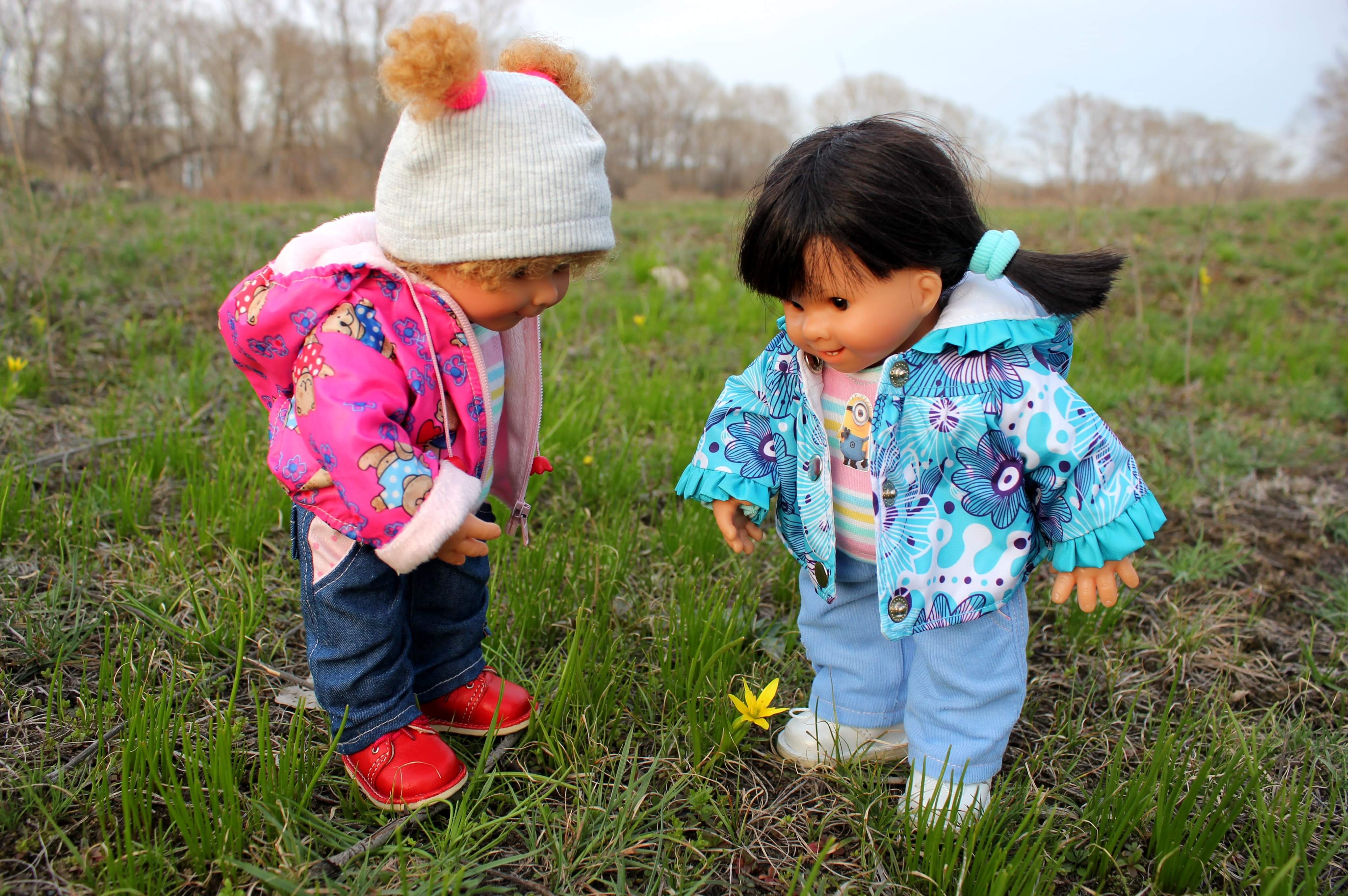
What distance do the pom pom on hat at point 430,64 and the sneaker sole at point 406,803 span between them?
122 cm

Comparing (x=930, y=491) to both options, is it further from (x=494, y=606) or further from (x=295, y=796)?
(x=295, y=796)

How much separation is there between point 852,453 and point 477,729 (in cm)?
102

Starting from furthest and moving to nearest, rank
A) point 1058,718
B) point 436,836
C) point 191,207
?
point 191,207 → point 1058,718 → point 436,836

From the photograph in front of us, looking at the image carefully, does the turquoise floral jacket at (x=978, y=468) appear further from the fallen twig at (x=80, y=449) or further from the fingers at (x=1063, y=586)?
the fallen twig at (x=80, y=449)

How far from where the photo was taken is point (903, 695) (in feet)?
6.12

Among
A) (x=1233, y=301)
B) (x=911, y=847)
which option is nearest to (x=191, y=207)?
(x=911, y=847)

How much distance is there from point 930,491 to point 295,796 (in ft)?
4.23

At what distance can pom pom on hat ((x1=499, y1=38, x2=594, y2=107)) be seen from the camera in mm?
1552

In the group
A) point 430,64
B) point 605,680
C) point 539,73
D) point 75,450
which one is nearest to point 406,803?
point 605,680

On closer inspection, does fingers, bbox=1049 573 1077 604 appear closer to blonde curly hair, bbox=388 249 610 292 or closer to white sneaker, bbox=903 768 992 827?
white sneaker, bbox=903 768 992 827

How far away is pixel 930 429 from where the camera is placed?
1446 millimetres

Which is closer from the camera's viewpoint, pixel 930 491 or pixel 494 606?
pixel 930 491

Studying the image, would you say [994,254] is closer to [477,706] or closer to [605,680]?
[605,680]

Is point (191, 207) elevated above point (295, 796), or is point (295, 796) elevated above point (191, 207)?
point (191, 207)
